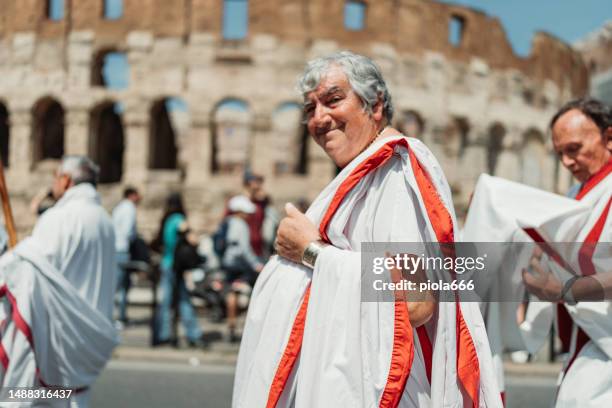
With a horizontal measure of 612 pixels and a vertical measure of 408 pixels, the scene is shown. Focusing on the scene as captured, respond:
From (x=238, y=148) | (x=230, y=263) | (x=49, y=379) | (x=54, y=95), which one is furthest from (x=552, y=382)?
(x=238, y=148)

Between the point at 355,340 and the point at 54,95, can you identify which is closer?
the point at 355,340

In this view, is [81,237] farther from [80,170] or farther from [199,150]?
[199,150]

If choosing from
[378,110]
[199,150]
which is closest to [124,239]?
[378,110]

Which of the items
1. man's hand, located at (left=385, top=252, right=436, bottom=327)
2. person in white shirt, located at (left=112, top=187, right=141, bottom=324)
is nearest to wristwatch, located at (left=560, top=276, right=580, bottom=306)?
man's hand, located at (left=385, top=252, right=436, bottom=327)

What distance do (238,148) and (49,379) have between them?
27.5 meters

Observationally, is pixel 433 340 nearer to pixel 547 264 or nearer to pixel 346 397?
pixel 346 397

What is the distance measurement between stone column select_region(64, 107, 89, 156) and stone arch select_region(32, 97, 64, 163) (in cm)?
144

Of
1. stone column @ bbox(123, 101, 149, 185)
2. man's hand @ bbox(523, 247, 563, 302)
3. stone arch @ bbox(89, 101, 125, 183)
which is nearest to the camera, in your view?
man's hand @ bbox(523, 247, 563, 302)

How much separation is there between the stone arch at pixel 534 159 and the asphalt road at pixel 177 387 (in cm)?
2168

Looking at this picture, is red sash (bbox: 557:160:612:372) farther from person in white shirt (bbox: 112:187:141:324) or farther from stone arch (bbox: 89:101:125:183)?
stone arch (bbox: 89:101:125:183)

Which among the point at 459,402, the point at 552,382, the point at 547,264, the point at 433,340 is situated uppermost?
the point at 547,264

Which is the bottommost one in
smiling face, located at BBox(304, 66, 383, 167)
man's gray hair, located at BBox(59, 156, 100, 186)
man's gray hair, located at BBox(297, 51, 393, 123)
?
man's gray hair, located at BBox(59, 156, 100, 186)

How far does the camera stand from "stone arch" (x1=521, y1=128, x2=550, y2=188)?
1107 inches

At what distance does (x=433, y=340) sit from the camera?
2285 millimetres
